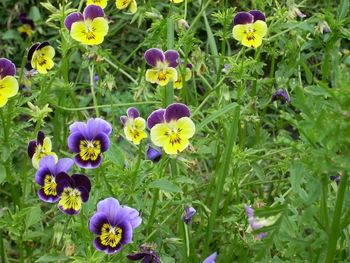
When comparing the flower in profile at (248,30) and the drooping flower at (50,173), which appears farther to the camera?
the flower in profile at (248,30)

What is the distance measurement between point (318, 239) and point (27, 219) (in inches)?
26.2

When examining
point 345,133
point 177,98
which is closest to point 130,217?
point 345,133

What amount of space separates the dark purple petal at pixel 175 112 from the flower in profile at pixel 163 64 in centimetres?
18

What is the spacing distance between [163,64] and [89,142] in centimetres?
31

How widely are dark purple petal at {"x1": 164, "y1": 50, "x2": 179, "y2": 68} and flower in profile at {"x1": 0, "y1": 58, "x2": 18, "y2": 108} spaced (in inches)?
13.7

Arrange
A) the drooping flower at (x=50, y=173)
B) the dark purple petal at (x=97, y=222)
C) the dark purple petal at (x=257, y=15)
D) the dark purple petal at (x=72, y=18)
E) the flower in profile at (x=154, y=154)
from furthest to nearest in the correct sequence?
the dark purple petal at (x=257, y=15) < the dark purple petal at (x=72, y=18) < the flower in profile at (x=154, y=154) < the drooping flower at (x=50, y=173) < the dark purple petal at (x=97, y=222)

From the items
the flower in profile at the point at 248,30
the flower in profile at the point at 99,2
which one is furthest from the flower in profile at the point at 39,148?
the flower in profile at the point at 248,30

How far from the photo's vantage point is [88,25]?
6.15 feet

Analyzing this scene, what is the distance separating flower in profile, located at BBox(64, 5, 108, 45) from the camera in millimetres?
1867

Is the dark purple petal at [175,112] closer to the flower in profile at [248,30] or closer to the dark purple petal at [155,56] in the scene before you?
the dark purple petal at [155,56]

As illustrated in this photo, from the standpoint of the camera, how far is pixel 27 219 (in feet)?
5.95

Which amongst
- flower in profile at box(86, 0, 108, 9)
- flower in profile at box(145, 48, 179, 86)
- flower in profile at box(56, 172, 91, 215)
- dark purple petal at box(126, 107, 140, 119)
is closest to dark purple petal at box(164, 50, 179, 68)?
flower in profile at box(145, 48, 179, 86)

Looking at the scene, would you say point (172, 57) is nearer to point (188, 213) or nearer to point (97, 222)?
point (188, 213)

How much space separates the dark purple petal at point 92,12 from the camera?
189cm
